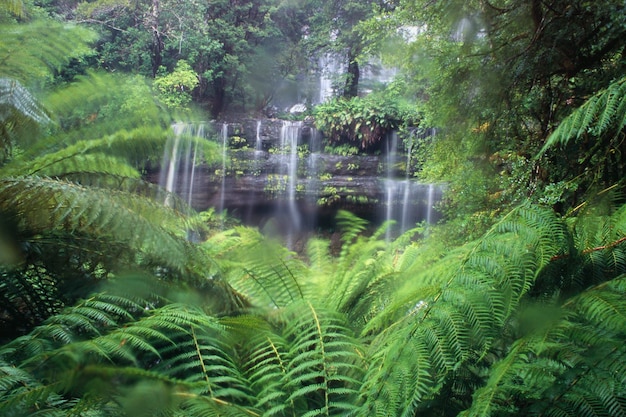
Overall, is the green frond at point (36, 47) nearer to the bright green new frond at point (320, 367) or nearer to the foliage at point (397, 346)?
the foliage at point (397, 346)

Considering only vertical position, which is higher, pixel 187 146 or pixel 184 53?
pixel 184 53

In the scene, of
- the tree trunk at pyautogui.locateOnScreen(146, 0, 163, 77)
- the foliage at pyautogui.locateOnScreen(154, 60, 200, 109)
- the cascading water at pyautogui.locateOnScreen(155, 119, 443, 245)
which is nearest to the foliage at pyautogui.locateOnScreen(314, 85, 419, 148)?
the cascading water at pyautogui.locateOnScreen(155, 119, 443, 245)

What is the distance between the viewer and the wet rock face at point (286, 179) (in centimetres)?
879

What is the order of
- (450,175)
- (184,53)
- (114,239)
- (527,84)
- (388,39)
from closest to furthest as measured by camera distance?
1. (114,239)
2. (527,84)
3. (450,175)
4. (388,39)
5. (184,53)

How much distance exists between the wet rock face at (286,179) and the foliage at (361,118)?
0.36 meters

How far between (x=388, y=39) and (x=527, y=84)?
210 cm

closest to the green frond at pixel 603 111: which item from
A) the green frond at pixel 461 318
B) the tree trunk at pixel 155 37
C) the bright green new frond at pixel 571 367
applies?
the green frond at pixel 461 318

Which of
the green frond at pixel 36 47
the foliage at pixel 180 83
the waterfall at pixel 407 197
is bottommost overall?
the waterfall at pixel 407 197

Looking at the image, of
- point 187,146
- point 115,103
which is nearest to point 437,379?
point 187,146

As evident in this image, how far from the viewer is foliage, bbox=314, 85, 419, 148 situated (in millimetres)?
8344

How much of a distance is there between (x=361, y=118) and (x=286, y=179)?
78.2 inches

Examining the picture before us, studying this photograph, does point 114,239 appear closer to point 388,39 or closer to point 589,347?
point 589,347

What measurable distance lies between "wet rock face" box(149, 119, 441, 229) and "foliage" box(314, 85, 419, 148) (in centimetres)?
36

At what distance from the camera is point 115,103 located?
4.97ft
